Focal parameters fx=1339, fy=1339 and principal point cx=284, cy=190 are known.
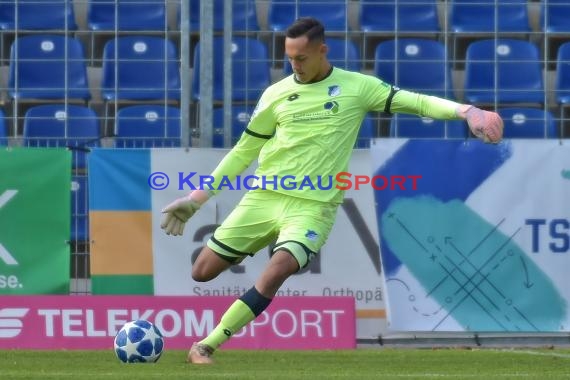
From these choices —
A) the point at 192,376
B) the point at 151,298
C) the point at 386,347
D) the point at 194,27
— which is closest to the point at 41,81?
the point at 194,27

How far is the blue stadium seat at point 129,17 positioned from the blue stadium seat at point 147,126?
1.34 metres

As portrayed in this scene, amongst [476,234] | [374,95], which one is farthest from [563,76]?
[374,95]

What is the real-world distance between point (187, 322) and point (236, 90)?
92.5 inches

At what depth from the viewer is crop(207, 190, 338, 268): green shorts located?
8.24 m

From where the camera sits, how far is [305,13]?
46.5 feet

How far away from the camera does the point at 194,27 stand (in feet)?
42.9

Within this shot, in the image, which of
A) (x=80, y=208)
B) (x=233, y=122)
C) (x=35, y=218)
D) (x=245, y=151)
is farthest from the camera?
(x=233, y=122)

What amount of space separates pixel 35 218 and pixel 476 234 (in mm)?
3753

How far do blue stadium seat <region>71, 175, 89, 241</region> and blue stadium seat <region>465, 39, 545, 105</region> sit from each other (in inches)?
146

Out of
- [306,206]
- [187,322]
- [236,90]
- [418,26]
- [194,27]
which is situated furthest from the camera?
[418,26]

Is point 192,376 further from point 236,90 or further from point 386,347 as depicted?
point 236,90

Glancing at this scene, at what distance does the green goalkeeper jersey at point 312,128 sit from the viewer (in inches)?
328

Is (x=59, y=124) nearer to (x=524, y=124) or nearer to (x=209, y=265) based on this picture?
(x=524, y=124)

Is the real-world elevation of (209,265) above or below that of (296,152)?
below
